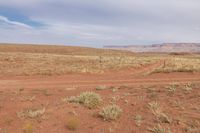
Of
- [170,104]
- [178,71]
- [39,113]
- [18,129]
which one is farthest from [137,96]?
[178,71]

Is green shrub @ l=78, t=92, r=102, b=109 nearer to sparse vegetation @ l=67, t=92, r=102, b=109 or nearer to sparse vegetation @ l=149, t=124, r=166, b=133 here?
sparse vegetation @ l=67, t=92, r=102, b=109

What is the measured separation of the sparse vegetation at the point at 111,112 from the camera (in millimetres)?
8695

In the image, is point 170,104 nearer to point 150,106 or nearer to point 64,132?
point 150,106

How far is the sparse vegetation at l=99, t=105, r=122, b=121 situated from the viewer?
870 centimetres

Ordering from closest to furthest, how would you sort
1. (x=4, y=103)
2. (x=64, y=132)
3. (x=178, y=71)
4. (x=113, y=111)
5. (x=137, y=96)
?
1. (x=64, y=132)
2. (x=113, y=111)
3. (x=4, y=103)
4. (x=137, y=96)
5. (x=178, y=71)

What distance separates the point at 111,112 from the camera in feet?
29.2

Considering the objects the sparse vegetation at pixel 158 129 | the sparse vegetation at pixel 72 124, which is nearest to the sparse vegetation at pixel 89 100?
the sparse vegetation at pixel 72 124

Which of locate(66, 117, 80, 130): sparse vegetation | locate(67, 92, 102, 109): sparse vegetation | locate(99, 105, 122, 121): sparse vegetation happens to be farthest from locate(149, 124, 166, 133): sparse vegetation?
locate(67, 92, 102, 109): sparse vegetation

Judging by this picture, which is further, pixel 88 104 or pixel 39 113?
pixel 88 104

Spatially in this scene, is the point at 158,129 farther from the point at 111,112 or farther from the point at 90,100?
the point at 90,100

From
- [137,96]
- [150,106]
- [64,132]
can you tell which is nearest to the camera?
[64,132]

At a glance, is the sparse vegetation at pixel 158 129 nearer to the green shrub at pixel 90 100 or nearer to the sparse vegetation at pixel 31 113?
the green shrub at pixel 90 100

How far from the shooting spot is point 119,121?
28.3 feet

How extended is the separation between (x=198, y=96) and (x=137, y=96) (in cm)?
221
